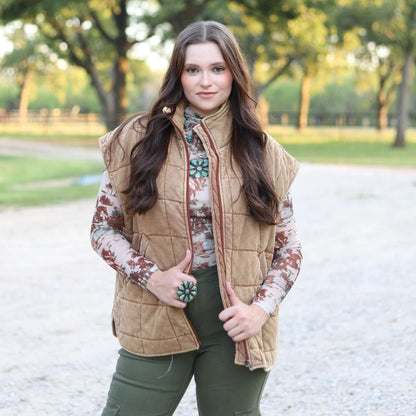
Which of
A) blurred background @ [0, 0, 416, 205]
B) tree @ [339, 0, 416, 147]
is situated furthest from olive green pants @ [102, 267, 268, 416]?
tree @ [339, 0, 416, 147]

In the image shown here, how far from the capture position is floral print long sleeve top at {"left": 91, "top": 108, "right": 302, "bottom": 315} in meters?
1.93

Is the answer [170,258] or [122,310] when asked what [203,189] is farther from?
[122,310]

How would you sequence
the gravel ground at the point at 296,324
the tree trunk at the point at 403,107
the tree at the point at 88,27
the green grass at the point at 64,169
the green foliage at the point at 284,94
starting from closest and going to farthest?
the gravel ground at the point at 296,324 → the green grass at the point at 64,169 → the tree at the point at 88,27 → the tree trunk at the point at 403,107 → the green foliage at the point at 284,94

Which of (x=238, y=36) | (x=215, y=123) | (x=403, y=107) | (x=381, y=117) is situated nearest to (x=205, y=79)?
(x=215, y=123)

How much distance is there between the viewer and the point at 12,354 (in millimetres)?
4531

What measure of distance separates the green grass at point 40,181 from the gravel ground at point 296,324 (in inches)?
99.9

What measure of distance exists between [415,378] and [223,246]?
270 centimetres

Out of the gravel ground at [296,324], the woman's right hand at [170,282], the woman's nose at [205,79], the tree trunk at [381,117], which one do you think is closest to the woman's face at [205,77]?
the woman's nose at [205,79]

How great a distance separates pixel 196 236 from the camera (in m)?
1.95

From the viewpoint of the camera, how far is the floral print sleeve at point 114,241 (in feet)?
6.29

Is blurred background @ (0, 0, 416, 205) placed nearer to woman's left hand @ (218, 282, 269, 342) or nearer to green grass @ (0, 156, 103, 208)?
green grass @ (0, 156, 103, 208)

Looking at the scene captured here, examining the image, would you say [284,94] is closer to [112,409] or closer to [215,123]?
[215,123]

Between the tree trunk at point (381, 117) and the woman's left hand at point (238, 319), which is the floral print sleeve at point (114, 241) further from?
the tree trunk at point (381, 117)

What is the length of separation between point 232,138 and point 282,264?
16.3 inches
